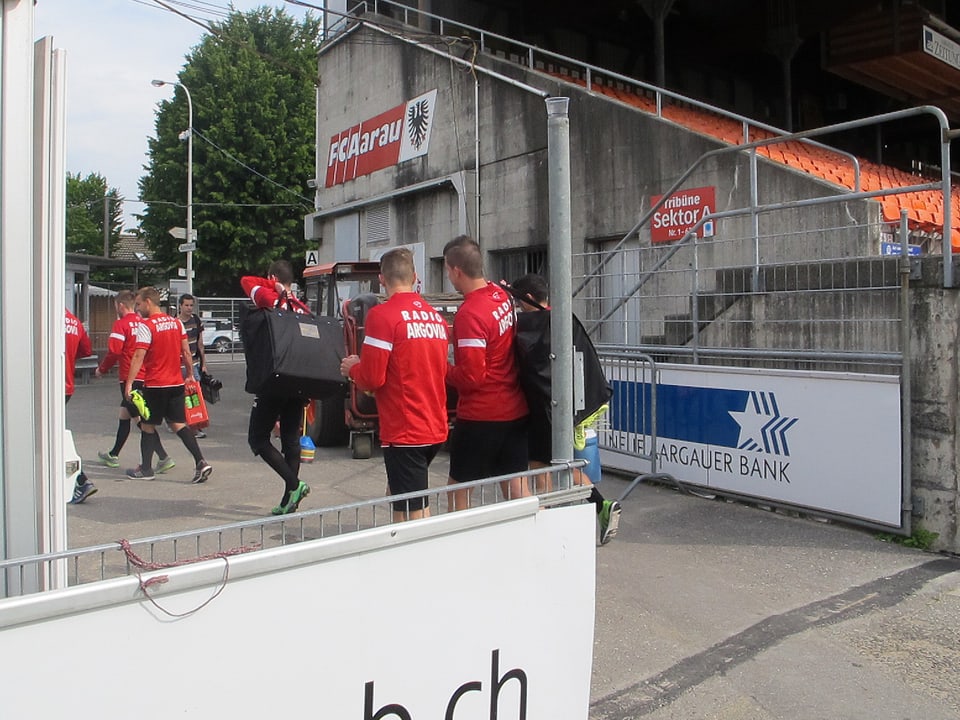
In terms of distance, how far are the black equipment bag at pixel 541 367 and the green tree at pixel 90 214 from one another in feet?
176

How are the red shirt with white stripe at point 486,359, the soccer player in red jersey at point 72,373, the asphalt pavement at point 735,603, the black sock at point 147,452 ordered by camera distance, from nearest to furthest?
1. the asphalt pavement at point 735,603
2. the red shirt with white stripe at point 486,359
3. the soccer player in red jersey at point 72,373
4. the black sock at point 147,452

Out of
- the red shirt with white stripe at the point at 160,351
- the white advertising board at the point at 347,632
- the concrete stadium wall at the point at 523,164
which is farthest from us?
the concrete stadium wall at the point at 523,164

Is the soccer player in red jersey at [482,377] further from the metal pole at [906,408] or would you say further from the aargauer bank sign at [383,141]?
the aargauer bank sign at [383,141]

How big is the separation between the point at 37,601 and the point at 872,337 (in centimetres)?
620

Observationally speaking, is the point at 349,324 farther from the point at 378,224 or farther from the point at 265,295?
the point at 378,224

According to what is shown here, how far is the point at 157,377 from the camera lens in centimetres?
794

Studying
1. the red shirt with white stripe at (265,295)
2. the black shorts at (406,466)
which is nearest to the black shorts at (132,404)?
the red shirt with white stripe at (265,295)

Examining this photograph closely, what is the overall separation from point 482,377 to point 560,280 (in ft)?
5.59

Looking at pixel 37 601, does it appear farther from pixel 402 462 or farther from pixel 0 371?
pixel 402 462

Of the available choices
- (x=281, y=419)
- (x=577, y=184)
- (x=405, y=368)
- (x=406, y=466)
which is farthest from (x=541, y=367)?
(x=577, y=184)

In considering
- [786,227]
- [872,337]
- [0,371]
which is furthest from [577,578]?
[786,227]

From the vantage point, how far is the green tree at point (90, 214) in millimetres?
53375

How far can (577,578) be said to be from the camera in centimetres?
260

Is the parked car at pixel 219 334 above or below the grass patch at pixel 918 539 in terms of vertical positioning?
above
